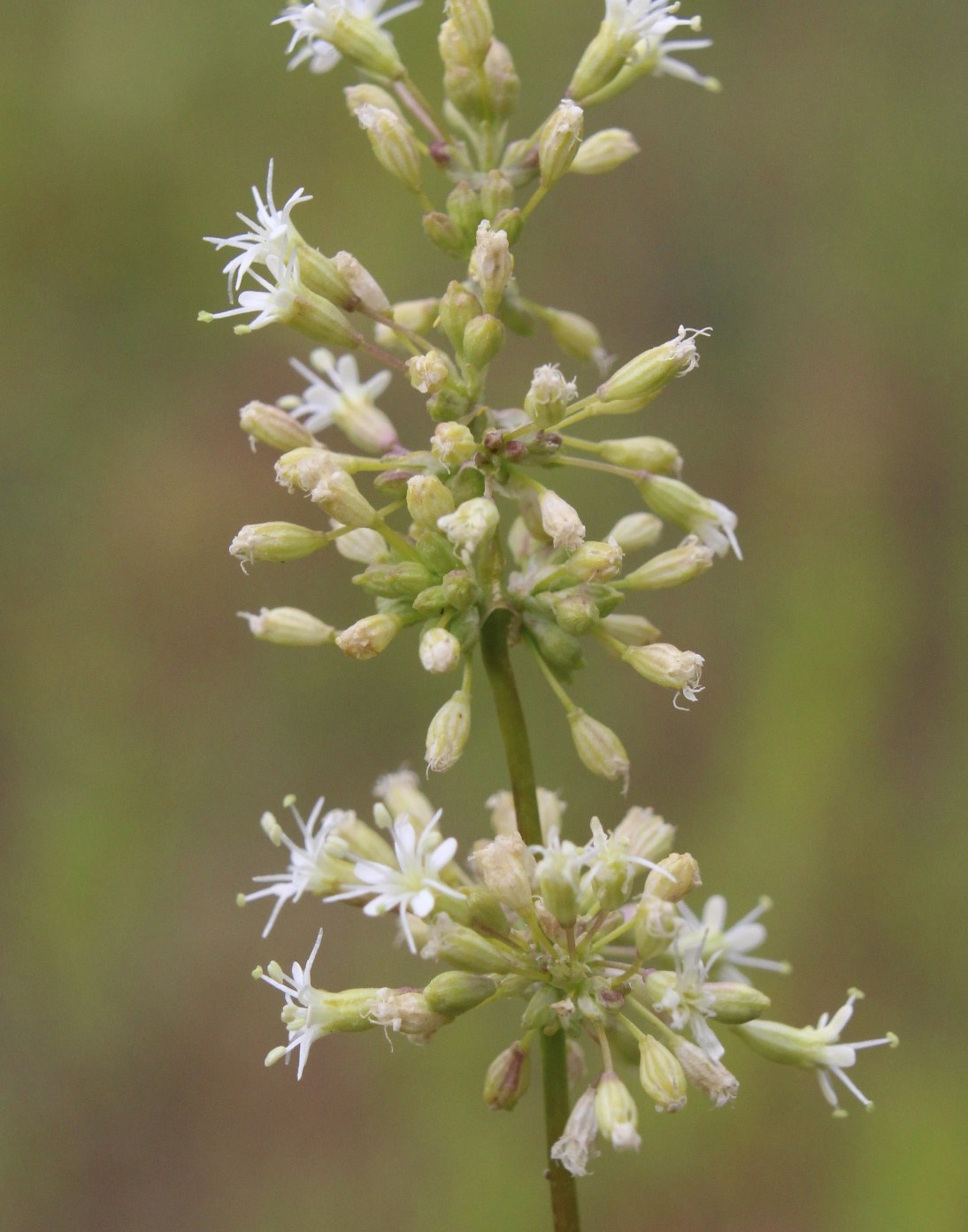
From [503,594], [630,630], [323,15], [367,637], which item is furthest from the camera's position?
[323,15]

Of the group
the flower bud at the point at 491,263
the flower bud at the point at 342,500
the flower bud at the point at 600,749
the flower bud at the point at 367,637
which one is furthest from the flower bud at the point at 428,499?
the flower bud at the point at 600,749

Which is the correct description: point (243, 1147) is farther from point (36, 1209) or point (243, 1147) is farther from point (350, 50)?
point (350, 50)

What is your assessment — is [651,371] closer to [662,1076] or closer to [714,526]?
[714,526]

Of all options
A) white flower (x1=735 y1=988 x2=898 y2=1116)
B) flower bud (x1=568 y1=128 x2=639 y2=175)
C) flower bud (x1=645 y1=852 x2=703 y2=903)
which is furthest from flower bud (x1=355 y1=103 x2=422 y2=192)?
white flower (x1=735 y1=988 x2=898 y2=1116)

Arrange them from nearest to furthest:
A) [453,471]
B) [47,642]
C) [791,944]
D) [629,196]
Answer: [453,471] → [791,944] → [47,642] → [629,196]

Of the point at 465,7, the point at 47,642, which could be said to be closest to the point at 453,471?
the point at 465,7

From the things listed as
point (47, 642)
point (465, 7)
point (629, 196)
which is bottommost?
point (47, 642)

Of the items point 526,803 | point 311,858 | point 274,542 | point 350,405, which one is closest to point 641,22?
point 350,405
